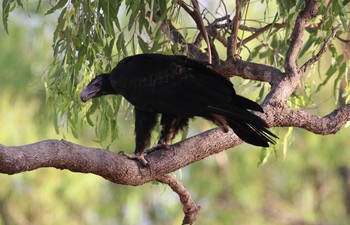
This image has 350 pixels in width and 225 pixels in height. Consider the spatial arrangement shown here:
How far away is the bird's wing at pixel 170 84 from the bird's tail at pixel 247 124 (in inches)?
4.0

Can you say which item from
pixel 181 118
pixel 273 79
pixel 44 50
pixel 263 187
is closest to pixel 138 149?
pixel 181 118

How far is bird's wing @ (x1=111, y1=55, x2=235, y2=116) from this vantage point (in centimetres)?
437

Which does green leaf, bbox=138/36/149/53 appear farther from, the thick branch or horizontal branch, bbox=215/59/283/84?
the thick branch

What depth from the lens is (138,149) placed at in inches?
177

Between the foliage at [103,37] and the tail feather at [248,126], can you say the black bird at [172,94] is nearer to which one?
the tail feather at [248,126]

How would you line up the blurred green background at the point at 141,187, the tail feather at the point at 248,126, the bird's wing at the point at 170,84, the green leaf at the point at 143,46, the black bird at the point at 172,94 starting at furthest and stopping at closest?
the blurred green background at the point at 141,187, the green leaf at the point at 143,46, the bird's wing at the point at 170,84, the black bird at the point at 172,94, the tail feather at the point at 248,126

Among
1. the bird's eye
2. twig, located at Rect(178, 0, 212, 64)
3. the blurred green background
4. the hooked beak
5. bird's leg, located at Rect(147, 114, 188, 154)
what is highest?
twig, located at Rect(178, 0, 212, 64)

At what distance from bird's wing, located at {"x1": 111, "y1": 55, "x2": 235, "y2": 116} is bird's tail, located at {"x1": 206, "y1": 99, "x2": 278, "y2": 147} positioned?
10 cm

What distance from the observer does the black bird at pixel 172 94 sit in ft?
13.8

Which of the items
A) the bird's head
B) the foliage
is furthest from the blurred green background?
the bird's head

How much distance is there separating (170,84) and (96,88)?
40 centimetres

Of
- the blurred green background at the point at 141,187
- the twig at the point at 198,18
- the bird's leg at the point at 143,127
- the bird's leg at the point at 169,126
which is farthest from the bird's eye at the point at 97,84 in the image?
the blurred green background at the point at 141,187

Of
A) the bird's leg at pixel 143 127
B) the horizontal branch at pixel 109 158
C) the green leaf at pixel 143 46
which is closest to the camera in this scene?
the horizontal branch at pixel 109 158

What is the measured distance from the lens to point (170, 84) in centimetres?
449
